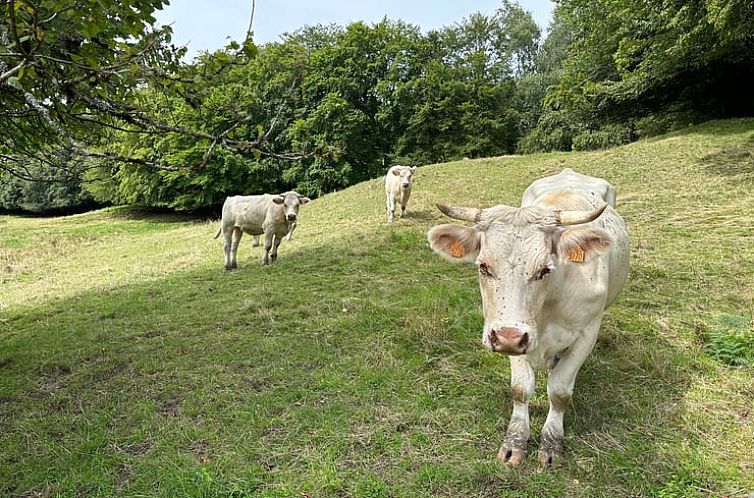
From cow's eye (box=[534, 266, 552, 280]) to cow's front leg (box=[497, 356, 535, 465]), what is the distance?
0.92 metres

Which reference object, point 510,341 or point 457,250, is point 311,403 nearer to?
point 457,250

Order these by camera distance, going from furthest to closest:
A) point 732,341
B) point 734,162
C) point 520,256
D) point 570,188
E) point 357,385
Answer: point 734,162 → point 732,341 → point 570,188 → point 357,385 → point 520,256

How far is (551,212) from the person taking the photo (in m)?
3.48

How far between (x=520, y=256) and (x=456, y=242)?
54 cm

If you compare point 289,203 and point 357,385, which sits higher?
point 289,203

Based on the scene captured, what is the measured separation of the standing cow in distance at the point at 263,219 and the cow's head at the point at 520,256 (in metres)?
7.50

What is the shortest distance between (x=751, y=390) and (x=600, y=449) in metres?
1.71

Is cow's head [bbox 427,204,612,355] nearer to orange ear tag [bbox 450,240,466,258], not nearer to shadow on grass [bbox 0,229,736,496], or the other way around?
orange ear tag [bbox 450,240,466,258]

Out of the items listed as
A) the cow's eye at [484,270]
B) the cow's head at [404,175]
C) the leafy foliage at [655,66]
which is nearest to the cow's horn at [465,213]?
the cow's eye at [484,270]

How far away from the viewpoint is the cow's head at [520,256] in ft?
10.2

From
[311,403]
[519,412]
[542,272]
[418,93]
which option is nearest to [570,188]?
[542,272]

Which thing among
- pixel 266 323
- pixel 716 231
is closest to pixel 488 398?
pixel 266 323

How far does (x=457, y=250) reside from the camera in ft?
12.1

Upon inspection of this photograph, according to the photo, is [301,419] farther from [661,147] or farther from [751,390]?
[661,147]
